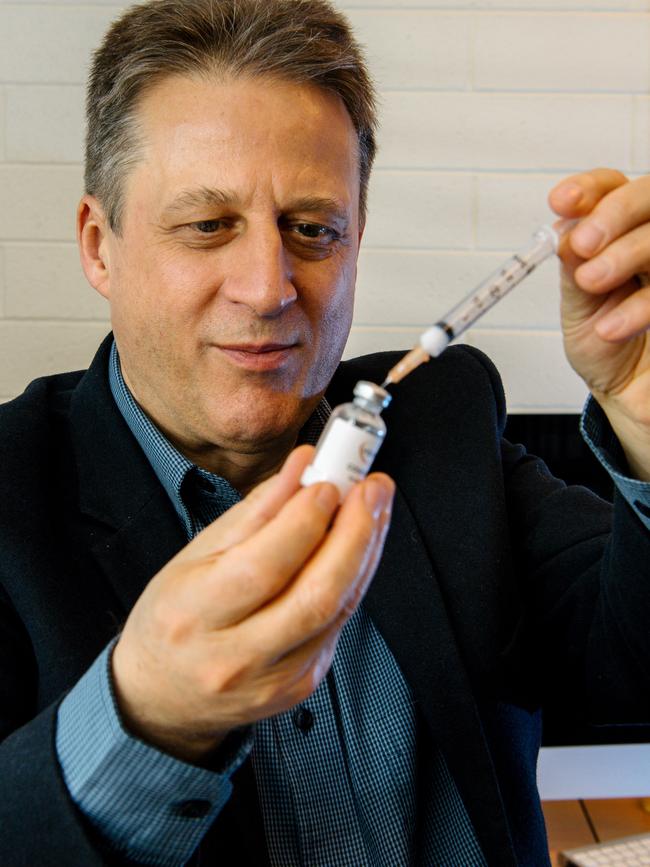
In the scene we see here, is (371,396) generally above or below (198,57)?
below

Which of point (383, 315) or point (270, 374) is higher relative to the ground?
point (270, 374)

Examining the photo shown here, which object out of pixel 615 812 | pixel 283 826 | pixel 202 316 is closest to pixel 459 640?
pixel 283 826

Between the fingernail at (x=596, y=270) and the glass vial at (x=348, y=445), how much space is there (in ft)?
0.90

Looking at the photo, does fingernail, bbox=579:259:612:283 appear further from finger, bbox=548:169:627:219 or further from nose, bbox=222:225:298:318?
nose, bbox=222:225:298:318

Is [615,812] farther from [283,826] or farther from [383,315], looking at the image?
[383,315]

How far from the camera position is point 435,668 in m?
1.25

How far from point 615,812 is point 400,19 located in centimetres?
164

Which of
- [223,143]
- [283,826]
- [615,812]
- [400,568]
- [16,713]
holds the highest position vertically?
[223,143]

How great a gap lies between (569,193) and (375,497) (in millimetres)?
377

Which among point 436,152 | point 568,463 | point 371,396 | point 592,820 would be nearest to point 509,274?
point 371,396

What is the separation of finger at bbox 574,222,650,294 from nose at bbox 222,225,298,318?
14.8 inches

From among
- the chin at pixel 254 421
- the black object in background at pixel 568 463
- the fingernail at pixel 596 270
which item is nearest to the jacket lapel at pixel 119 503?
the chin at pixel 254 421

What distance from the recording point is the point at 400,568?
4.26ft

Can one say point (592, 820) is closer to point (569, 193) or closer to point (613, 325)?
point (613, 325)
